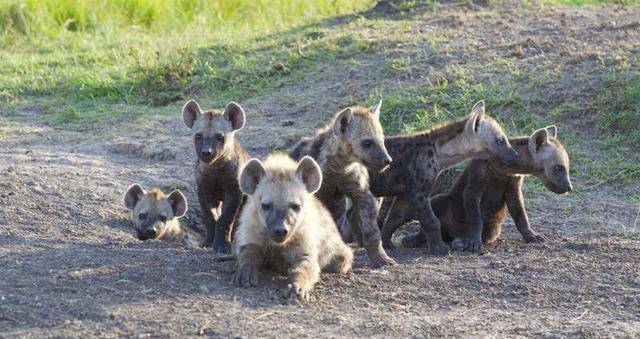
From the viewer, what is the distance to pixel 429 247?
7234 millimetres

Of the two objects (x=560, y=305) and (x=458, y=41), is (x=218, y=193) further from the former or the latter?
(x=458, y=41)

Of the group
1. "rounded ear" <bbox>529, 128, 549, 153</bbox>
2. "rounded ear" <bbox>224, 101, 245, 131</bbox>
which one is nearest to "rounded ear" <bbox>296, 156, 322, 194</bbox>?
"rounded ear" <bbox>224, 101, 245, 131</bbox>

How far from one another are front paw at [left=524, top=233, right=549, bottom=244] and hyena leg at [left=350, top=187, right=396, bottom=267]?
109 centimetres

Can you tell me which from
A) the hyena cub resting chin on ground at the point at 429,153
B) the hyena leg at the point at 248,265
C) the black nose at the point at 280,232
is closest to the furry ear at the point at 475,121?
the hyena cub resting chin on ground at the point at 429,153

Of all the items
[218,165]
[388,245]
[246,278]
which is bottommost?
[388,245]

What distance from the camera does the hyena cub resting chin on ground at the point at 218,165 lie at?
7.52 m

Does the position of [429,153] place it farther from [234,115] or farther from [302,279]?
[302,279]

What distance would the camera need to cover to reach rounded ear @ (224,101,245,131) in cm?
769

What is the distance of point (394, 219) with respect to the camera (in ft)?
25.1

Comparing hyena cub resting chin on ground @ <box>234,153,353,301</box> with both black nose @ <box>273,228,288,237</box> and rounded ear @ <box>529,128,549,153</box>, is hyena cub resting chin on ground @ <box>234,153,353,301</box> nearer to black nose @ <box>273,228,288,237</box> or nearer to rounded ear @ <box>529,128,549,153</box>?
black nose @ <box>273,228,288,237</box>

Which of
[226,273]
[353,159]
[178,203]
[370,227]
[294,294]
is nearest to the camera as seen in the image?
[294,294]

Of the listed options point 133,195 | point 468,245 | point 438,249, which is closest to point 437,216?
point 468,245

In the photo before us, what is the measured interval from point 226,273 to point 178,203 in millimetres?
2158

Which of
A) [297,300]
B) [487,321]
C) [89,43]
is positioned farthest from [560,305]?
[89,43]
